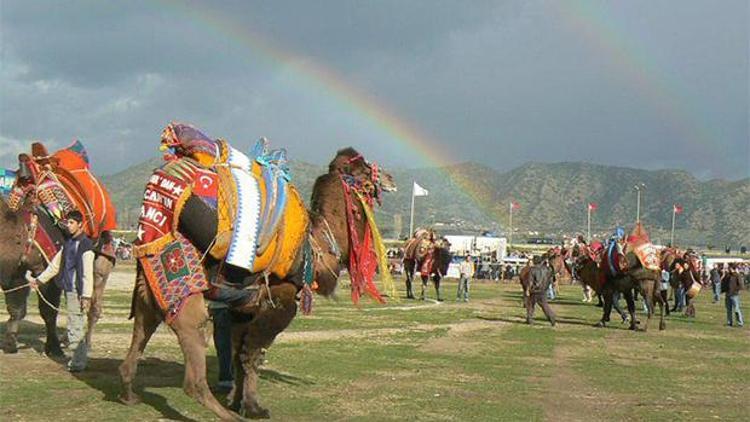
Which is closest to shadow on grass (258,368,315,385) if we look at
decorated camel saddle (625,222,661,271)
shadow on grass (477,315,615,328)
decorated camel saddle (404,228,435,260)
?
shadow on grass (477,315,615,328)

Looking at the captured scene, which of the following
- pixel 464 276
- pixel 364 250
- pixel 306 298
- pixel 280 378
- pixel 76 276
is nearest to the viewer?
pixel 306 298

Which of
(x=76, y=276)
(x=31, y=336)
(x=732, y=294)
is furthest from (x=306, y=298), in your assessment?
(x=732, y=294)

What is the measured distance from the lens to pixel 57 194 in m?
11.2

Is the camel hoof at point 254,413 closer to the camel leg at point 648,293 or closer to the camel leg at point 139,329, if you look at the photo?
the camel leg at point 139,329

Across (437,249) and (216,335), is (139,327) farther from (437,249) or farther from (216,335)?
(437,249)

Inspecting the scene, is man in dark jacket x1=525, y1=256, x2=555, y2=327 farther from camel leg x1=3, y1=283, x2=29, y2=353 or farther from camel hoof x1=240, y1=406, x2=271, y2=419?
camel hoof x1=240, y1=406, x2=271, y2=419

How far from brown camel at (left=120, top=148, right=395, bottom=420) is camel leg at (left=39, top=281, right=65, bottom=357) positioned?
11.1 feet

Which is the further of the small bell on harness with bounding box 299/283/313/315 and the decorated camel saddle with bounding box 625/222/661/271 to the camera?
the decorated camel saddle with bounding box 625/222/661/271

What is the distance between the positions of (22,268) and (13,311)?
65cm

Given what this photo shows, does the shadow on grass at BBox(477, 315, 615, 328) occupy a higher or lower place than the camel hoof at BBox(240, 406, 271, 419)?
higher

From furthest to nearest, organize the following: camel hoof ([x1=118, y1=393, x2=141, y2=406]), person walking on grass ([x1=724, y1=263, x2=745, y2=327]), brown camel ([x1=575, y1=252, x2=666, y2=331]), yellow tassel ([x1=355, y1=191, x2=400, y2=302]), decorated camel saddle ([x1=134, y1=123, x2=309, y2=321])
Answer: person walking on grass ([x1=724, y1=263, x2=745, y2=327])
brown camel ([x1=575, y1=252, x2=666, y2=331])
yellow tassel ([x1=355, y1=191, x2=400, y2=302])
camel hoof ([x1=118, y1=393, x2=141, y2=406])
decorated camel saddle ([x1=134, y1=123, x2=309, y2=321])

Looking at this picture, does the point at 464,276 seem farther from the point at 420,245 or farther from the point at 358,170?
the point at 358,170

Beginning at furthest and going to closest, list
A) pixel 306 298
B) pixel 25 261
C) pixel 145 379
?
1. pixel 25 261
2. pixel 145 379
3. pixel 306 298

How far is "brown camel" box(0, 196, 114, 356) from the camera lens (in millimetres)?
11125
